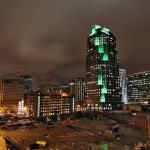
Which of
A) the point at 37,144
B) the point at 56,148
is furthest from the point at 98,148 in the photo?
the point at 37,144

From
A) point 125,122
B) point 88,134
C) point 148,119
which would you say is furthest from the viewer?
point 125,122

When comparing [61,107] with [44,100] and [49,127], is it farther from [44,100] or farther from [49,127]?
[49,127]

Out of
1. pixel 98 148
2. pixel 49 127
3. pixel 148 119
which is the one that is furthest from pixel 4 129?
pixel 148 119

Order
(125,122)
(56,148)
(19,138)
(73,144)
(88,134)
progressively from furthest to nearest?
1. (125,122)
2. (88,134)
3. (19,138)
4. (73,144)
5. (56,148)

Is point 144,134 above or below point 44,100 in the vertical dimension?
below

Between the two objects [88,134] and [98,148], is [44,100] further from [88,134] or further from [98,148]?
[98,148]

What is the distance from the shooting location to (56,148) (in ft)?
202

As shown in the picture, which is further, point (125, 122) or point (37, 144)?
point (125, 122)

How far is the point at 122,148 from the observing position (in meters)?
64.1

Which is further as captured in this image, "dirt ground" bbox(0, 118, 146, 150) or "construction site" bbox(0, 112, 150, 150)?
"dirt ground" bbox(0, 118, 146, 150)

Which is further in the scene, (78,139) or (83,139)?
(83,139)

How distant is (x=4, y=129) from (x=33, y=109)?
92.9 metres

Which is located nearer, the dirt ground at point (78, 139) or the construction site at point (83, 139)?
the construction site at point (83, 139)

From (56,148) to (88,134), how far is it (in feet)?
83.1
